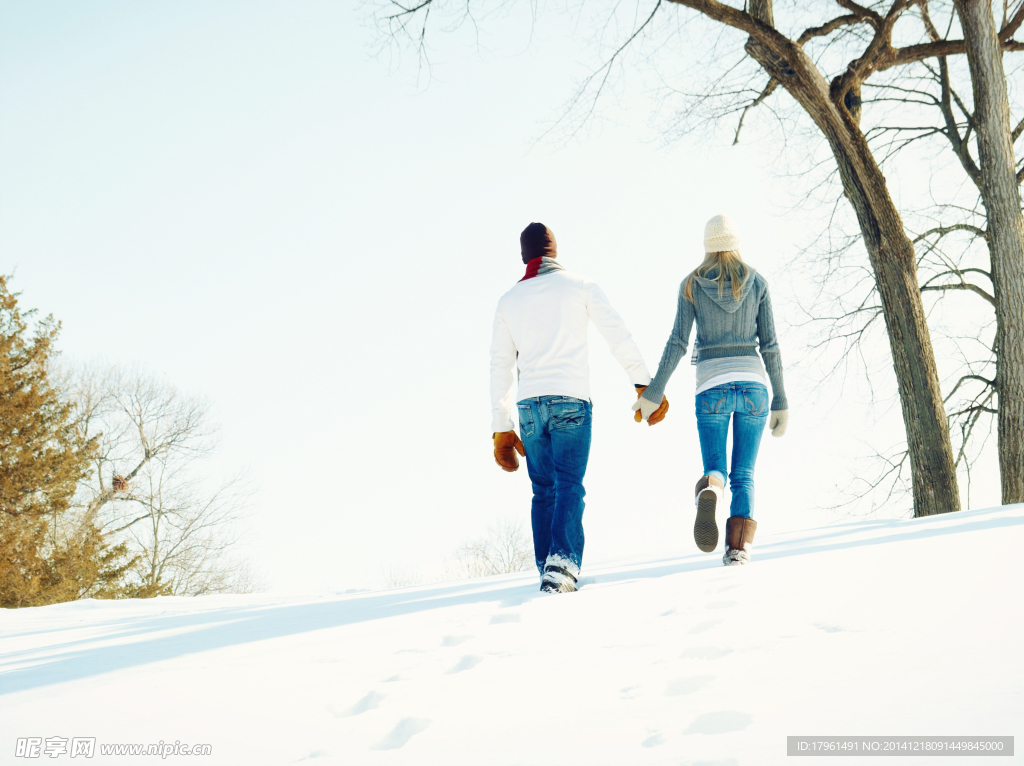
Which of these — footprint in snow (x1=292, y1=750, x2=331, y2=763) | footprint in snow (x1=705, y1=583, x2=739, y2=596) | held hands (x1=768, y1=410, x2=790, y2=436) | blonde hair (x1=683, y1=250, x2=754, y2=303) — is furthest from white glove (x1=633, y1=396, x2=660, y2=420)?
footprint in snow (x1=292, y1=750, x2=331, y2=763)

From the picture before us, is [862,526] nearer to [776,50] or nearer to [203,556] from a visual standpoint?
[776,50]

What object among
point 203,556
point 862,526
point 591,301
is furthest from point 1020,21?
point 203,556

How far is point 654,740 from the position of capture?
168 cm

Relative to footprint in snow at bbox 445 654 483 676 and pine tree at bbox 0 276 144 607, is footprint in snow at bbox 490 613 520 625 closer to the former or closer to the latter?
footprint in snow at bbox 445 654 483 676

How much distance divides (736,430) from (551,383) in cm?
106

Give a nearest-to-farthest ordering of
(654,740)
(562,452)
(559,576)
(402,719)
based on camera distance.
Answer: (654,740), (402,719), (559,576), (562,452)

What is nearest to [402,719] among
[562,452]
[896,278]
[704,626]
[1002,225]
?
[704,626]

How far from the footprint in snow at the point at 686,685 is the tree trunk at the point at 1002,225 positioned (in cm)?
652

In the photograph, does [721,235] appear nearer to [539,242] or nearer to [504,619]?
[539,242]

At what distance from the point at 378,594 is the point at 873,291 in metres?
9.21

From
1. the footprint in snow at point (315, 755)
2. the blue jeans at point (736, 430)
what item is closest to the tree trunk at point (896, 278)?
the blue jeans at point (736, 430)

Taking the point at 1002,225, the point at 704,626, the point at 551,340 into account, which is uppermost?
the point at 1002,225

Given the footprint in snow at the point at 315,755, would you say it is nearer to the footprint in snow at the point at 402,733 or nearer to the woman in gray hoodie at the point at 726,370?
the footprint in snow at the point at 402,733

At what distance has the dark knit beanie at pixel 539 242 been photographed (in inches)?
163
